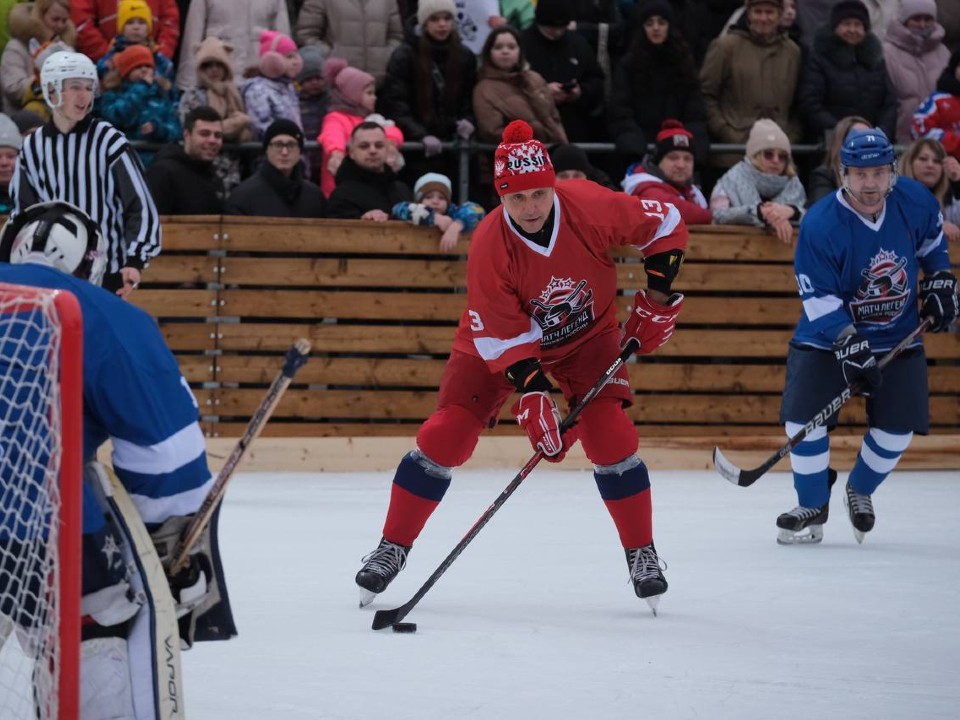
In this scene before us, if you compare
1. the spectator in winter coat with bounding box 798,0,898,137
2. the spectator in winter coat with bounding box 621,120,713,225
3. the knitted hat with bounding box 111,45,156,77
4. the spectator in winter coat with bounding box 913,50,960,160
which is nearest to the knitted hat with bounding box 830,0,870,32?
the spectator in winter coat with bounding box 798,0,898,137

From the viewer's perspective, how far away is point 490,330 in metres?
3.65

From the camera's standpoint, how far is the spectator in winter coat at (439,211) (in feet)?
21.5

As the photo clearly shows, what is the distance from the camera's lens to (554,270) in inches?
145

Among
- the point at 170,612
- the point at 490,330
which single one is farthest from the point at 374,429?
the point at 170,612

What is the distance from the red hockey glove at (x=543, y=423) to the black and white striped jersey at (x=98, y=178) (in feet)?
5.19

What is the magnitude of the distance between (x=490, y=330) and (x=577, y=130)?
3915 mm

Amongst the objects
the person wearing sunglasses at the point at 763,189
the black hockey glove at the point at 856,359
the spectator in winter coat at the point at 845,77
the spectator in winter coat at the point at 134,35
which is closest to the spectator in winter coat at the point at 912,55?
the spectator in winter coat at the point at 845,77

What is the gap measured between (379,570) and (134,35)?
12.7 ft

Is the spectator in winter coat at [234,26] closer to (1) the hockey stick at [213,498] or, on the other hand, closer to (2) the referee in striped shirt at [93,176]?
(2) the referee in striped shirt at [93,176]

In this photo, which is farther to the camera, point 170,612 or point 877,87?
point 877,87

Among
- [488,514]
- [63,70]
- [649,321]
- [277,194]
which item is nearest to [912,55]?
[277,194]

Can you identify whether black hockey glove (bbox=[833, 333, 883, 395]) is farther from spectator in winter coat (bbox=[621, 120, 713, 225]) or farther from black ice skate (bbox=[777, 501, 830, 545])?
spectator in winter coat (bbox=[621, 120, 713, 225])

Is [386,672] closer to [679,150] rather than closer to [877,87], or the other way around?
[679,150]

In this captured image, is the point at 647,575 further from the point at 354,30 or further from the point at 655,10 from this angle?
the point at 354,30
